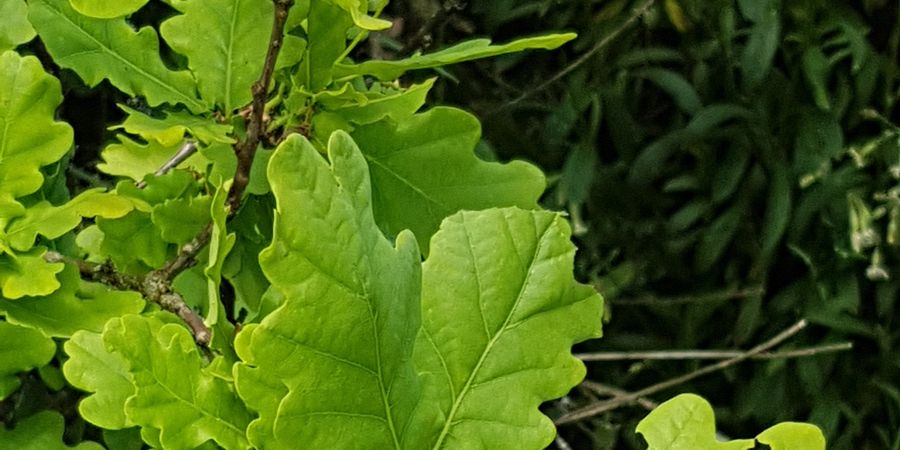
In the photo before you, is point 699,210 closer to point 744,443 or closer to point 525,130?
point 525,130

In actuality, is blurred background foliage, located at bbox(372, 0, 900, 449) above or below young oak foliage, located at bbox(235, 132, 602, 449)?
below

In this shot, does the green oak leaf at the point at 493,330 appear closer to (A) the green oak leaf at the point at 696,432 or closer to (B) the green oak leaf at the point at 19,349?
(A) the green oak leaf at the point at 696,432

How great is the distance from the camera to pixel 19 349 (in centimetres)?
32

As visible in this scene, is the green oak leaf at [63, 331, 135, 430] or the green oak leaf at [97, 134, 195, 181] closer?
the green oak leaf at [63, 331, 135, 430]

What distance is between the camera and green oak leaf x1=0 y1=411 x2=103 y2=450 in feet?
1.08

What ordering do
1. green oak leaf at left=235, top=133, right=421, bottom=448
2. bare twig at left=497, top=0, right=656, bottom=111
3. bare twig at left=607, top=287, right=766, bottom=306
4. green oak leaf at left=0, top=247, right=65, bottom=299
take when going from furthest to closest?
bare twig at left=607, top=287, right=766, bottom=306, bare twig at left=497, top=0, right=656, bottom=111, green oak leaf at left=0, top=247, right=65, bottom=299, green oak leaf at left=235, top=133, right=421, bottom=448

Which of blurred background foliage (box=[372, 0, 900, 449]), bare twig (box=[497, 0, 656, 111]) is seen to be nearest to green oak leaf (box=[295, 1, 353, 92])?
bare twig (box=[497, 0, 656, 111])

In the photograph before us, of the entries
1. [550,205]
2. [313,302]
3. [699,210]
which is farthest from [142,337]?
[699,210]

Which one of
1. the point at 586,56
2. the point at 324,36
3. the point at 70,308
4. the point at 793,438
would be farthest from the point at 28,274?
the point at 586,56

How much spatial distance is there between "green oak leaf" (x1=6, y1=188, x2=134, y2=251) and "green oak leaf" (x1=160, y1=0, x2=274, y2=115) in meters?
0.05

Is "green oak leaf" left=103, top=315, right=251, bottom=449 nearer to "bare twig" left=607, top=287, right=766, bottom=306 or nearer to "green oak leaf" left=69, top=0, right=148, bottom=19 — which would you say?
"green oak leaf" left=69, top=0, right=148, bottom=19

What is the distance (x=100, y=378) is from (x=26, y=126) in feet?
0.31

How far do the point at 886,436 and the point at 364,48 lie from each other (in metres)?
0.80

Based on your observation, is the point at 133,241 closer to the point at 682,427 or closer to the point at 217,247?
the point at 217,247
